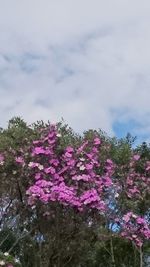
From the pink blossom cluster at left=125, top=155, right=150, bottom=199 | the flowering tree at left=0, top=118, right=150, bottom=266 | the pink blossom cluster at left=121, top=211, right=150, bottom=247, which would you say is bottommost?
the flowering tree at left=0, top=118, right=150, bottom=266

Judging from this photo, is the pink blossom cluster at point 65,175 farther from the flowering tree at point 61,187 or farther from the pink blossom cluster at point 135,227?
the pink blossom cluster at point 135,227

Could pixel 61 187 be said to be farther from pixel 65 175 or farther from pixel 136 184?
pixel 136 184

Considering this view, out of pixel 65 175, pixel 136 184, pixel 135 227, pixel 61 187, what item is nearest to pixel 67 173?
pixel 65 175

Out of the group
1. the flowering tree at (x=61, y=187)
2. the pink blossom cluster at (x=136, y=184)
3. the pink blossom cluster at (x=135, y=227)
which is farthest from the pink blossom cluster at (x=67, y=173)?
the pink blossom cluster at (x=136, y=184)

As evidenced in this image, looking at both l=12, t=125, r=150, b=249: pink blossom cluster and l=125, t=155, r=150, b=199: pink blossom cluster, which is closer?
l=12, t=125, r=150, b=249: pink blossom cluster

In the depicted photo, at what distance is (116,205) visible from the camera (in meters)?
12.6

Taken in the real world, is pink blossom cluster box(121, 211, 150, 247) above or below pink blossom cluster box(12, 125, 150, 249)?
above

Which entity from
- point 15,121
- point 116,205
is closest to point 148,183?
point 116,205

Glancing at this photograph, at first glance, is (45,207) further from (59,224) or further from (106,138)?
(106,138)

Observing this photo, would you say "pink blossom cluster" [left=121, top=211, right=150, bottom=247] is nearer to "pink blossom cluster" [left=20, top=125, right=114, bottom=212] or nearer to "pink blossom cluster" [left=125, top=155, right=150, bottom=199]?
"pink blossom cluster" [left=125, top=155, right=150, bottom=199]

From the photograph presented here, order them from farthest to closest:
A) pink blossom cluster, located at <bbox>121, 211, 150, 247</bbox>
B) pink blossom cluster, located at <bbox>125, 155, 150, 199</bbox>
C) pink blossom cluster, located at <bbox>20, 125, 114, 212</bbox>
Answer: pink blossom cluster, located at <bbox>125, 155, 150, 199</bbox> → pink blossom cluster, located at <bbox>121, 211, 150, 247</bbox> → pink blossom cluster, located at <bbox>20, 125, 114, 212</bbox>

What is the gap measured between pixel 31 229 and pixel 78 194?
5.18 ft

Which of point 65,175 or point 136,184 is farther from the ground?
point 136,184

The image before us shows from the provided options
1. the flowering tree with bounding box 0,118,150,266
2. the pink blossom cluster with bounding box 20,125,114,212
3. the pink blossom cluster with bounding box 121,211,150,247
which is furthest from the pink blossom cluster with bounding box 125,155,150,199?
the pink blossom cluster with bounding box 20,125,114,212
